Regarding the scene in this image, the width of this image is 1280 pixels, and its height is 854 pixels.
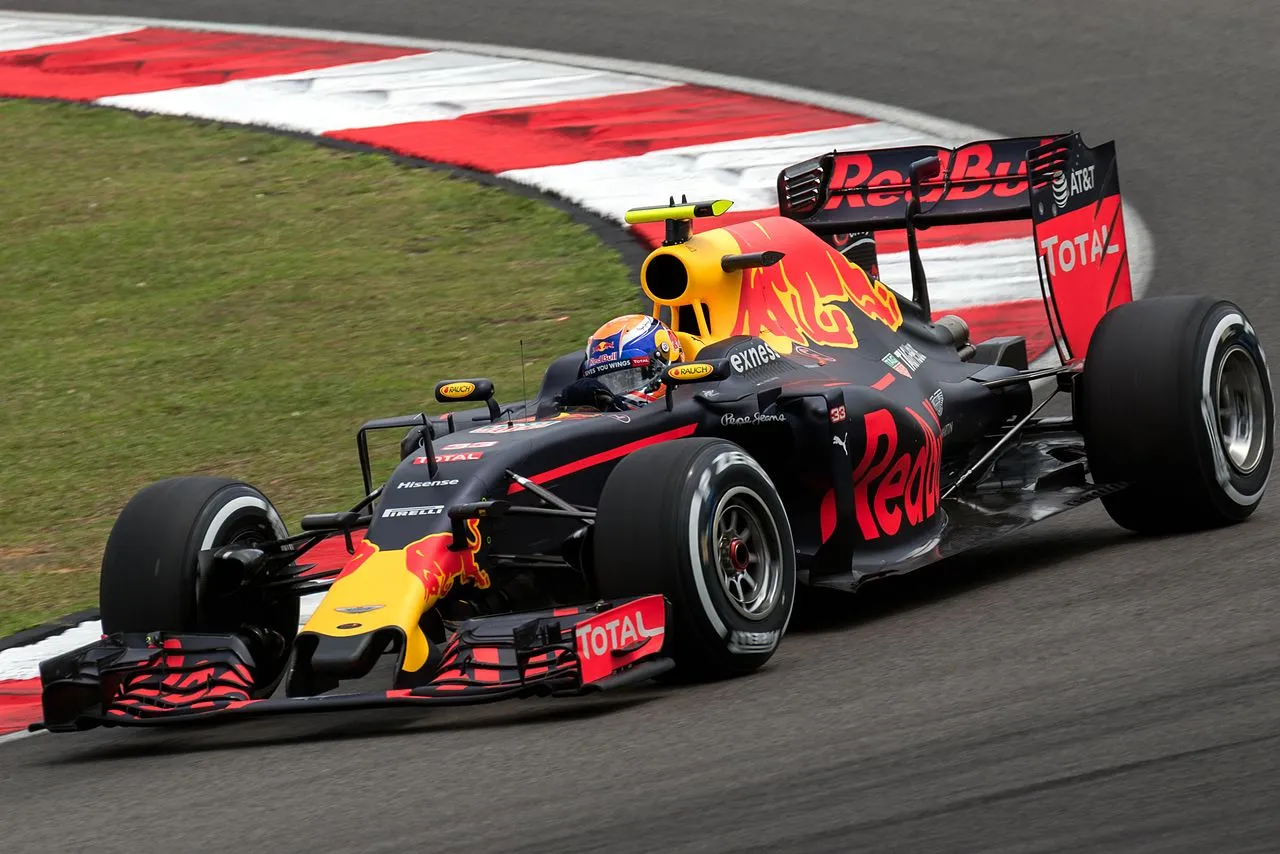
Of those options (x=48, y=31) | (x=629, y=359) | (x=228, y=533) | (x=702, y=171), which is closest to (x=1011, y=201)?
(x=629, y=359)

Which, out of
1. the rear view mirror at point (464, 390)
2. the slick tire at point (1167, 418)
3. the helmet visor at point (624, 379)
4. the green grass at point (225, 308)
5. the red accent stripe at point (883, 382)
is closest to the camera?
the helmet visor at point (624, 379)

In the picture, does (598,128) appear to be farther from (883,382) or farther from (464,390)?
(464,390)

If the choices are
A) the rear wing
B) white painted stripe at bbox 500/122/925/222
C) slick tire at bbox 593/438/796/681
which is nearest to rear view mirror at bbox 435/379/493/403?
slick tire at bbox 593/438/796/681

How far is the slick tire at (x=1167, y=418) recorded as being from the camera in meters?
7.78

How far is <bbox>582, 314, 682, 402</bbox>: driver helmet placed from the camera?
24.1 feet

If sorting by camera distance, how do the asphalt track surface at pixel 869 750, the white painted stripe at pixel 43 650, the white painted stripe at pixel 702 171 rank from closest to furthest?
the asphalt track surface at pixel 869 750 < the white painted stripe at pixel 43 650 < the white painted stripe at pixel 702 171

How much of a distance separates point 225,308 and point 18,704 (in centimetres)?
624

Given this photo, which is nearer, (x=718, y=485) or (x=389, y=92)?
(x=718, y=485)

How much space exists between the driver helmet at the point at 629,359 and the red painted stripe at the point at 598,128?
717 centimetres

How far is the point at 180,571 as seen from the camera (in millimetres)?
6852

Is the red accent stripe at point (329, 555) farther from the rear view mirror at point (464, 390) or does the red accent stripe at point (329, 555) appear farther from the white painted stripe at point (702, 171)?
the white painted stripe at point (702, 171)

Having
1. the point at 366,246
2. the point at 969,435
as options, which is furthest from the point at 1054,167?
the point at 366,246

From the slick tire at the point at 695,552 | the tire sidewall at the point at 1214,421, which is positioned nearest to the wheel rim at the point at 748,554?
the slick tire at the point at 695,552

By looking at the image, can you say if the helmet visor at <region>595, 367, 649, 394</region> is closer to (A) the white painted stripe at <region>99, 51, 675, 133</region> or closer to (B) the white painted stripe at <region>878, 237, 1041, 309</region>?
(B) the white painted stripe at <region>878, 237, 1041, 309</region>
